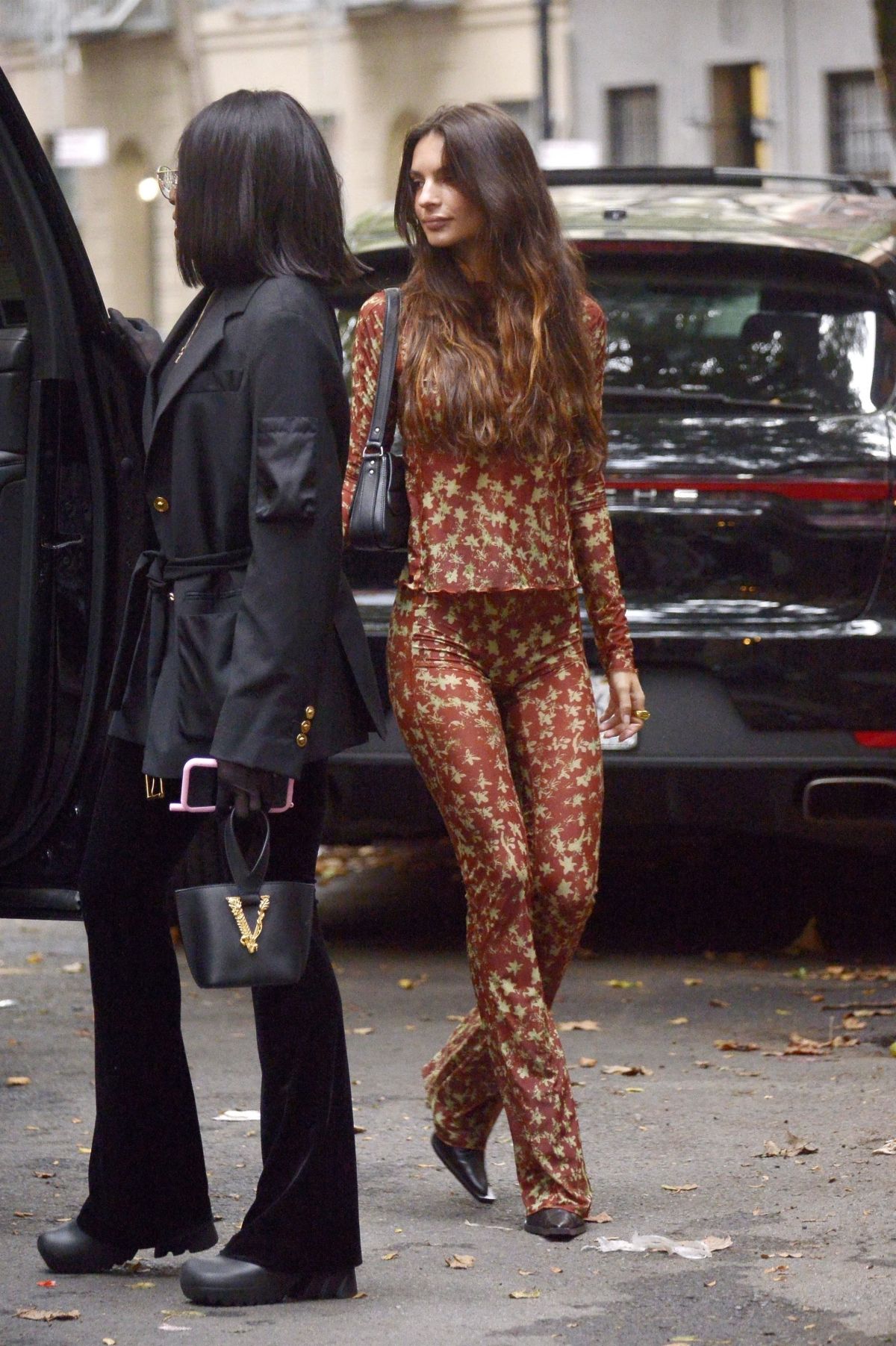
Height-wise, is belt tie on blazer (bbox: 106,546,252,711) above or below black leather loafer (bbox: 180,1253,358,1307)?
above

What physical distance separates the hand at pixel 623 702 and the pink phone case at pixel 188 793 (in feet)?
3.07

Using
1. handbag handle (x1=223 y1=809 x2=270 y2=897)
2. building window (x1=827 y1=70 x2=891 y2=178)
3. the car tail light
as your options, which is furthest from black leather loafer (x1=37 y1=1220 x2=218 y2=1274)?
building window (x1=827 y1=70 x2=891 y2=178)

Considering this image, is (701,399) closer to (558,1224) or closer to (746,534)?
(746,534)

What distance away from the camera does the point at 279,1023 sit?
379 cm

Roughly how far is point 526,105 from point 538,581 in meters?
28.4

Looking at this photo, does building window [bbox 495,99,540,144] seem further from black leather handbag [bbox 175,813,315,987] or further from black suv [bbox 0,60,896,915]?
black leather handbag [bbox 175,813,315,987]

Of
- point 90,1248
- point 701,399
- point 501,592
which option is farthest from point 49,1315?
point 701,399

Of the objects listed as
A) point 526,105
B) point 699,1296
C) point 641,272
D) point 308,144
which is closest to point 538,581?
point 308,144

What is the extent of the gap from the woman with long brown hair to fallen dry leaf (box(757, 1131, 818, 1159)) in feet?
1.96

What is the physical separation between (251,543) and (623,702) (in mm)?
1035

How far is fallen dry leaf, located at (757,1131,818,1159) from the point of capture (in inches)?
185

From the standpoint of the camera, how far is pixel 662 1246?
4.11 meters

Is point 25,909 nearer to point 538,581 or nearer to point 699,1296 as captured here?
point 538,581

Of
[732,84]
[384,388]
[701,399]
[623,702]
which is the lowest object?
[623,702]
